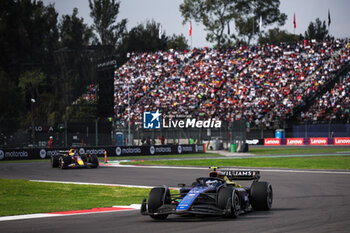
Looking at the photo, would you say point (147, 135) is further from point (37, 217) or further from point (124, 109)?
point (37, 217)

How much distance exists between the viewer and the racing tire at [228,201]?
11078mm

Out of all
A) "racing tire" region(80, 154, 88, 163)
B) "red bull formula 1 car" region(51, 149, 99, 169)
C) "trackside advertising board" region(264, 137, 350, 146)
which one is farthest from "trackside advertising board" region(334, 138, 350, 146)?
"racing tire" region(80, 154, 88, 163)

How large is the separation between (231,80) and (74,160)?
39413 mm

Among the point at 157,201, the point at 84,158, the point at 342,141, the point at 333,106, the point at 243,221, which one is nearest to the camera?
the point at 243,221

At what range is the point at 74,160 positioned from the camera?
30.9m

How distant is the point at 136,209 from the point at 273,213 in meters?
3.46

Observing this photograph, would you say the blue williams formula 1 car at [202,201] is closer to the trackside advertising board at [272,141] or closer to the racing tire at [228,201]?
the racing tire at [228,201]

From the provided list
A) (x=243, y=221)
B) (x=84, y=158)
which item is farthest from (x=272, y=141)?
(x=243, y=221)

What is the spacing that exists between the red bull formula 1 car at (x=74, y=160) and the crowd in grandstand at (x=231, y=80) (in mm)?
32859

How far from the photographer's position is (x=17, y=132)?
42000mm

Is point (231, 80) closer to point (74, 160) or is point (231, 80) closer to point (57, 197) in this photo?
point (74, 160)

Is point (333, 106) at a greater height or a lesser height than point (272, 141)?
greater

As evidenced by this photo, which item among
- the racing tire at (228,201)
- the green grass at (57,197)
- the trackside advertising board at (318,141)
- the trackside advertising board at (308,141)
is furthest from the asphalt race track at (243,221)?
the trackside advertising board at (308,141)

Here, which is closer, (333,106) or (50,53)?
(333,106)
